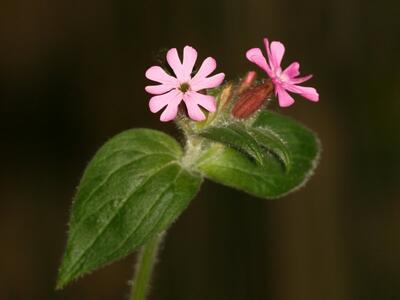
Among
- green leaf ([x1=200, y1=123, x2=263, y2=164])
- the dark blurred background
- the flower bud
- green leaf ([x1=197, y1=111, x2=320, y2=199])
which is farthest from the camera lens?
the dark blurred background

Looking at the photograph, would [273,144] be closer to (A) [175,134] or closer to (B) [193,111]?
(B) [193,111]

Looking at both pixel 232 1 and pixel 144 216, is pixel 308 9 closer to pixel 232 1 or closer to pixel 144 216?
pixel 232 1

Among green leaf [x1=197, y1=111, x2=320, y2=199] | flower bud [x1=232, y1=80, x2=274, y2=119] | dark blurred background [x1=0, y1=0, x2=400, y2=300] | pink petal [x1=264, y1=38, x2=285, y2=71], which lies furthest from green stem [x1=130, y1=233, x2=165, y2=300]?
dark blurred background [x1=0, y1=0, x2=400, y2=300]

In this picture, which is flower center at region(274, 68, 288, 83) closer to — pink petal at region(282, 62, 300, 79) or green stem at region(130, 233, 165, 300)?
pink petal at region(282, 62, 300, 79)

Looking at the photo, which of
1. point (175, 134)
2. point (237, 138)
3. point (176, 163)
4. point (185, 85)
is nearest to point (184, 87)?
point (185, 85)

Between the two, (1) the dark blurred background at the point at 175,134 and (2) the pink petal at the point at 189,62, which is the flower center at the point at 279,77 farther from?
(1) the dark blurred background at the point at 175,134

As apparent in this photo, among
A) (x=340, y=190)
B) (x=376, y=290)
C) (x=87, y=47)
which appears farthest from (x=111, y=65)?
(x=376, y=290)
